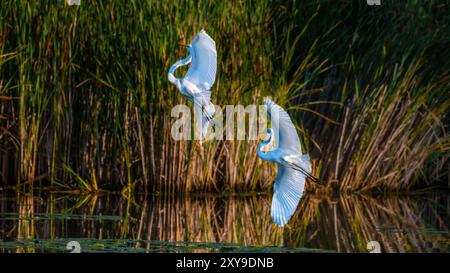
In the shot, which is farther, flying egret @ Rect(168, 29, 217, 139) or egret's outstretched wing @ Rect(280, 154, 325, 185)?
flying egret @ Rect(168, 29, 217, 139)

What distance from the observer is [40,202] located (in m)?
9.61

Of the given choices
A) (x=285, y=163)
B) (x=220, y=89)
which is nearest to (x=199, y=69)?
(x=285, y=163)

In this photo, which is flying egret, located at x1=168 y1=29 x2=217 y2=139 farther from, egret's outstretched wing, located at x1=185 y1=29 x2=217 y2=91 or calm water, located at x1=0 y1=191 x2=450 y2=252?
calm water, located at x1=0 y1=191 x2=450 y2=252

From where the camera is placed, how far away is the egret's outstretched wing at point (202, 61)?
28.1 ft

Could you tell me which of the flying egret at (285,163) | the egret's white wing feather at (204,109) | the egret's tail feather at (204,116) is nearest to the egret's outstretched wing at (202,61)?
the egret's white wing feather at (204,109)

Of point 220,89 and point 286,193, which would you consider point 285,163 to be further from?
point 220,89

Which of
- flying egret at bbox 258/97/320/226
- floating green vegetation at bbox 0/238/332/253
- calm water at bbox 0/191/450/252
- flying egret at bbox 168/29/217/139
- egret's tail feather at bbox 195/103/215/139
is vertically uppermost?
flying egret at bbox 168/29/217/139

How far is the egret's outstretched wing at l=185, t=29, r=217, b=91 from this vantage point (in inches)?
337

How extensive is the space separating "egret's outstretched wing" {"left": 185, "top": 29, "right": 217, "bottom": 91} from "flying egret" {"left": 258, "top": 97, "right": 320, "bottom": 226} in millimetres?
608

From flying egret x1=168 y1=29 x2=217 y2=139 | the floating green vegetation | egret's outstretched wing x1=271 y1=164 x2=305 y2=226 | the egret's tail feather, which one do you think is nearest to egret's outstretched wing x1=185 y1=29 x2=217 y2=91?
flying egret x1=168 y1=29 x2=217 y2=139

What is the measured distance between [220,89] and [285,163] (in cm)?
174

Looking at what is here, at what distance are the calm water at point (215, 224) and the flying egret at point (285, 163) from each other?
0.74 ft

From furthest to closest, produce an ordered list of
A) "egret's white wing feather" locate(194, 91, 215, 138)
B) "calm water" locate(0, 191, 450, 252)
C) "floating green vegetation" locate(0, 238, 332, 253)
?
"egret's white wing feather" locate(194, 91, 215, 138)
"calm water" locate(0, 191, 450, 252)
"floating green vegetation" locate(0, 238, 332, 253)

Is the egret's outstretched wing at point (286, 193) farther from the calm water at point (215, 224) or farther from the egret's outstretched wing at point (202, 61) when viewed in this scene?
the egret's outstretched wing at point (202, 61)
